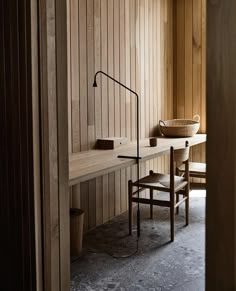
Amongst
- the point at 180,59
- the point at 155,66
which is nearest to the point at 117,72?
the point at 155,66

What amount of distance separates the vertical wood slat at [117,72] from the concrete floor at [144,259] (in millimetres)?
320

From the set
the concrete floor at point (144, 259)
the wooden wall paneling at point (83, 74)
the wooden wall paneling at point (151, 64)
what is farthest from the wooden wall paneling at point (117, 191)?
the wooden wall paneling at point (151, 64)

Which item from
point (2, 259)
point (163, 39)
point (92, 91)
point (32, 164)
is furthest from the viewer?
point (163, 39)

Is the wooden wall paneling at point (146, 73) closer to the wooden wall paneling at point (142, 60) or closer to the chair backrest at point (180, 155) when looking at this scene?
the wooden wall paneling at point (142, 60)

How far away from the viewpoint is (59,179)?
1884 mm

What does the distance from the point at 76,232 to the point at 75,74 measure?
1213 millimetres

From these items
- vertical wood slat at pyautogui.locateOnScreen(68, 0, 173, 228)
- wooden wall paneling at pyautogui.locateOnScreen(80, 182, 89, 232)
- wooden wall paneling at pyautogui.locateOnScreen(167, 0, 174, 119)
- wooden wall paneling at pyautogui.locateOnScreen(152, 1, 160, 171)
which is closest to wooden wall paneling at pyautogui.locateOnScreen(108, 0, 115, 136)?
vertical wood slat at pyautogui.locateOnScreen(68, 0, 173, 228)

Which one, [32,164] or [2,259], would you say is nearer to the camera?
[32,164]

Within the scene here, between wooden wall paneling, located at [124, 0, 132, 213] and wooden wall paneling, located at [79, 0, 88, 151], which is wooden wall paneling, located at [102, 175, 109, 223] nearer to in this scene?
wooden wall paneling, located at [124, 0, 132, 213]

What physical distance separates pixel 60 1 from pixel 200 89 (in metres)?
3.48

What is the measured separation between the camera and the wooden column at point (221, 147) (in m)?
1.35

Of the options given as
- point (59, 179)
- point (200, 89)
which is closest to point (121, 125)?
point (200, 89)

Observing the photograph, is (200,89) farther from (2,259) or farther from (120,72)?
(2,259)

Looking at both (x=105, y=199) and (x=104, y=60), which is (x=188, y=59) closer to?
(x=104, y=60)
